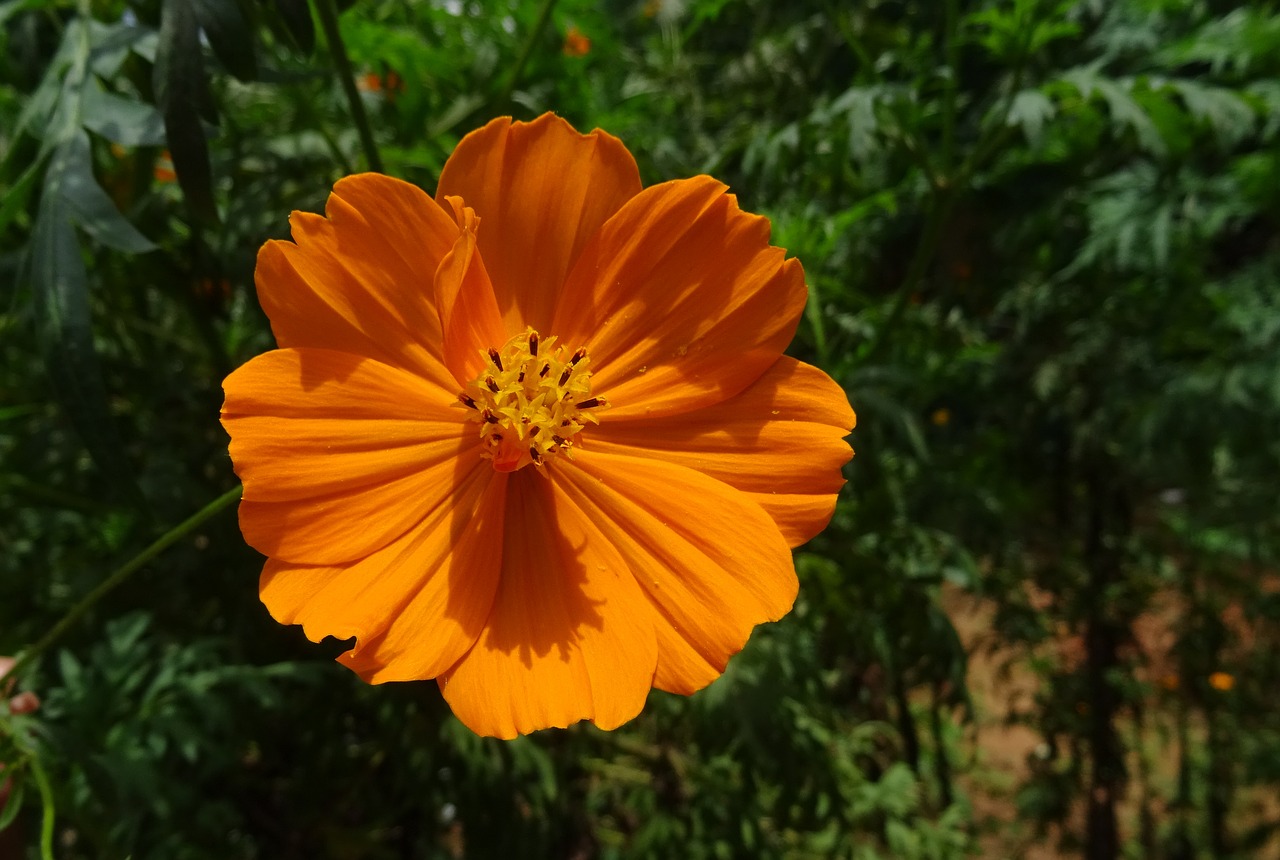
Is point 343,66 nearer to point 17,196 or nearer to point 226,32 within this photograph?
point 226,32

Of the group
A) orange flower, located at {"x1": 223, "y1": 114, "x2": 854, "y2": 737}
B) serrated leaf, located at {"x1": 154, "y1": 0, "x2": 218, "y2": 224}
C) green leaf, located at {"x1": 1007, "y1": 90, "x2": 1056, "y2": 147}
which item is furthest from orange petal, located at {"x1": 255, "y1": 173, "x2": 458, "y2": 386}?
green leaf, located at {"x1": 1007, "y1": 90, "x2": 1056, "y2": 147}

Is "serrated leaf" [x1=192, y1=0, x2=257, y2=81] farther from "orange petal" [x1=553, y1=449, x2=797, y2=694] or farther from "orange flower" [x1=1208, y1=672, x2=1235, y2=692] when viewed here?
"orange flower" [x1=1208, y1=672, x2=1235, y2=692]

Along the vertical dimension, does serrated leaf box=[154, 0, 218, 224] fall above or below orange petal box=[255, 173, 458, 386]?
above

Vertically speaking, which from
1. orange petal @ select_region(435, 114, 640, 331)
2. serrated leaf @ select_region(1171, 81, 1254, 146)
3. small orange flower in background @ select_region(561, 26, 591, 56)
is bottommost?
orange petal @ select_region(435, 114, 640, 331)

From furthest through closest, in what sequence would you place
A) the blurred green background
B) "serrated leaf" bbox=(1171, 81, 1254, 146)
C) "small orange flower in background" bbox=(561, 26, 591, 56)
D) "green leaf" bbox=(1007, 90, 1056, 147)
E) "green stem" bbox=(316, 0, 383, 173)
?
"small orange flower in background" bbox=(561, 26, 591, 56), "serrated leaf" bbox=(1171, 81, 1254, 146), "green leaf" bbox=(1007, 90, 1056, 147), the blurred green background, "green stem" bbox=(316, 0, 383, 173)

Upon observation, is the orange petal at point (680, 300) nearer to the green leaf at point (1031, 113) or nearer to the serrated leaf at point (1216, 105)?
the green leaf at point (1031, 113)

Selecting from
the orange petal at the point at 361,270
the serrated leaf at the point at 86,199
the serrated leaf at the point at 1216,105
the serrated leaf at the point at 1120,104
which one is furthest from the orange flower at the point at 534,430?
the serrated leaf at the point at 1216,105
